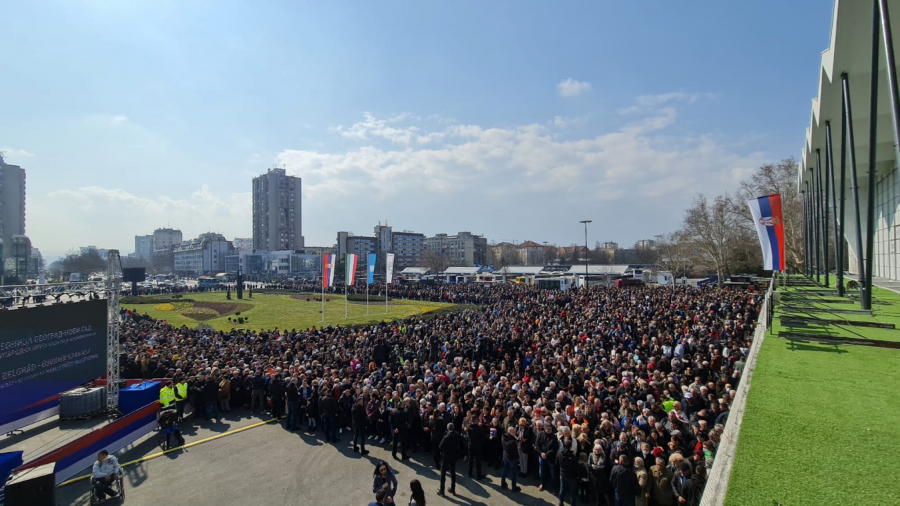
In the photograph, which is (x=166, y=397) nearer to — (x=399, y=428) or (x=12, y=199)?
(x=399, y=428)

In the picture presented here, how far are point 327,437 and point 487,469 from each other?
162 inches

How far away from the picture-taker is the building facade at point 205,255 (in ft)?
417

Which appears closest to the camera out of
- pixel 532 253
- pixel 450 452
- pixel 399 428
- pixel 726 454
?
pixel 726 454

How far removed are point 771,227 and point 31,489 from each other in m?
16.3

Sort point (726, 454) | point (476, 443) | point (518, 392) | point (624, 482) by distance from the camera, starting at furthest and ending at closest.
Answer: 1. point (518, 392)
2. point (476, 443)
3. point (624, 482)
4. point (726, 454)

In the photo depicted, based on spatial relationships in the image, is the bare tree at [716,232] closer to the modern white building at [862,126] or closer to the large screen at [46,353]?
the modern white building at [862,126]

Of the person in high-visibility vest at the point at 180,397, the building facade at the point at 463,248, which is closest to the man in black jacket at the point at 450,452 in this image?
the person in high-visibility vest at the point at 180,397

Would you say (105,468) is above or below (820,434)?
below

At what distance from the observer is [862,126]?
18281mm

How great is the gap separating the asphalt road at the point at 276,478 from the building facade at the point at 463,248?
118366 millimetres

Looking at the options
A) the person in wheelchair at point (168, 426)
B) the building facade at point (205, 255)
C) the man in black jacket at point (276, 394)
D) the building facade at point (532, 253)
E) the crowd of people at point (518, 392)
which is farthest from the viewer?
the building facade at point (532, 253)

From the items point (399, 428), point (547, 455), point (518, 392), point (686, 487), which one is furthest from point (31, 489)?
point (686, 487)

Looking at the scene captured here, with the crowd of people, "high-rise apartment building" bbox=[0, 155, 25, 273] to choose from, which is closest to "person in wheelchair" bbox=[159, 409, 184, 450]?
the crowd of people

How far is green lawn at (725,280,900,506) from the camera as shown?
4094 mm
